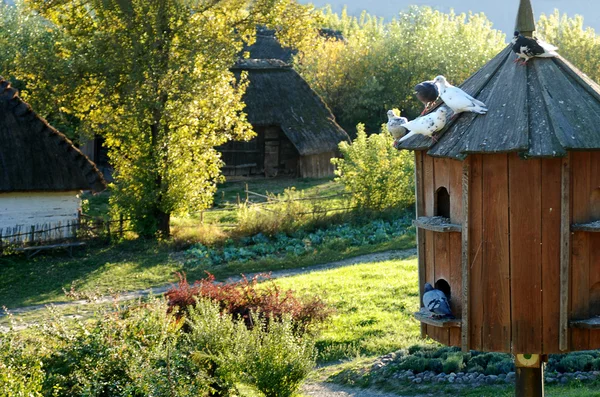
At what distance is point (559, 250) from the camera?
24.1 ft

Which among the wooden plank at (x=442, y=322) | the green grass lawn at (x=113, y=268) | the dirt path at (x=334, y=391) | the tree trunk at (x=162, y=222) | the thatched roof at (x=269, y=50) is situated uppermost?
the thatched roof at (x=269, y=50)

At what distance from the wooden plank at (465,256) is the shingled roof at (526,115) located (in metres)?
0.22

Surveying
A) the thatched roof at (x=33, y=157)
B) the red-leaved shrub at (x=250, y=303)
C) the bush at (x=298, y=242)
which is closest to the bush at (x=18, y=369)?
the red-leaved shrub at (x=250, y=303)

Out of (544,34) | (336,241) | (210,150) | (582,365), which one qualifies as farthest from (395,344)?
(544,34)

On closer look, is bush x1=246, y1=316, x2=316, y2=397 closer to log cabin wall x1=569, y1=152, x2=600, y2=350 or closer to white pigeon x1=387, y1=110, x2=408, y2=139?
white pigeon x1=387, y1=110, x2=408, y2=139

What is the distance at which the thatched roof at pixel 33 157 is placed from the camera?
22641 mm

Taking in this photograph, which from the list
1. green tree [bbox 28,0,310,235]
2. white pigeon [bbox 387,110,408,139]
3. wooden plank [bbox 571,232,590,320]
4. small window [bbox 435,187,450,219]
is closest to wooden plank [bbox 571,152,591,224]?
wooden plank [bbox 571,232,590,320]

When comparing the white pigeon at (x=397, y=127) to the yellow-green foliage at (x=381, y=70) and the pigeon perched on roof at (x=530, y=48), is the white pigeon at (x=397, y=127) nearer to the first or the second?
the pigeon perched on roof at (x=530, y=48)

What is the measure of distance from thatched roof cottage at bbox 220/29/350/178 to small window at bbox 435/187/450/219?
27366 mm

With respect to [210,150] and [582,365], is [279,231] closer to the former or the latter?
[210,150]

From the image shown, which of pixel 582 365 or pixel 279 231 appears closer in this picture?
pixel 582 365

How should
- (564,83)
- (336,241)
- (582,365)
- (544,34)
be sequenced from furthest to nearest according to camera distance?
1. (544,34)
2. (336,241)
3. (582,365)
4. (564,83)

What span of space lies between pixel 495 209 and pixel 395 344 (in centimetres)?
647

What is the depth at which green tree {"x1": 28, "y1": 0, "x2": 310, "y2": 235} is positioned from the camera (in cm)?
2275
